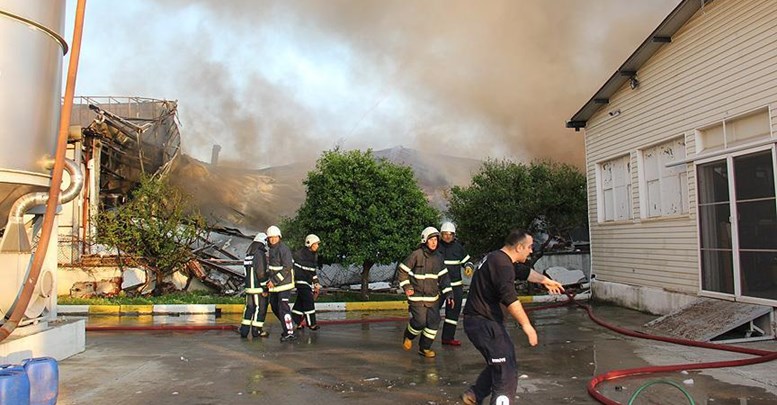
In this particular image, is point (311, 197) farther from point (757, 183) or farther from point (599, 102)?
point (757, 183)

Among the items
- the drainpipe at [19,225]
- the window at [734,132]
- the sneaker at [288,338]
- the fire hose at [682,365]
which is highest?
the window at [734,132]

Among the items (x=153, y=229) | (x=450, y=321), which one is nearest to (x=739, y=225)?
(x=450, y=321)

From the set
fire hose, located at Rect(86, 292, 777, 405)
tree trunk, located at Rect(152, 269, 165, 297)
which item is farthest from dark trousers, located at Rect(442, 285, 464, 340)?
tree trunk, located at Rect(152, 269, 165, 297)

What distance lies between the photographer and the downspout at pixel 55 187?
5684 mm

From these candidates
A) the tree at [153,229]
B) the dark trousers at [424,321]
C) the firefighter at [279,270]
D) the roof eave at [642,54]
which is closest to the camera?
the dark trousers at [424,321]

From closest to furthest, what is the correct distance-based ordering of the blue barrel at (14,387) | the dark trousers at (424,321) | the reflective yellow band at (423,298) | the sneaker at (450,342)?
1. the blue barrel at (14,387)
2. the dark trousers at (424,321)
3. the reflective yellow band at (423,298)
4. the sneaker at (450,342)

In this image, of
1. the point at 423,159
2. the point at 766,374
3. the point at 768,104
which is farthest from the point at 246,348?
the point at 423,159

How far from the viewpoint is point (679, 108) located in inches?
404

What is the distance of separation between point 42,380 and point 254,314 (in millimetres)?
4493

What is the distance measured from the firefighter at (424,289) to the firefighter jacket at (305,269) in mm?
2596

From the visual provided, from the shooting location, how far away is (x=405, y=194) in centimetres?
1420

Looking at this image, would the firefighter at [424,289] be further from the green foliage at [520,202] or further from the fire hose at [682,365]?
the green foliage at [520,202]

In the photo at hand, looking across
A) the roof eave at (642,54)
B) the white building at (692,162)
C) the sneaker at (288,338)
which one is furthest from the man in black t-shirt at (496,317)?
the roof eave at (642,54)

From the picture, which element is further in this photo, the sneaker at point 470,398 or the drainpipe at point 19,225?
the drainpipe at point 19,225
